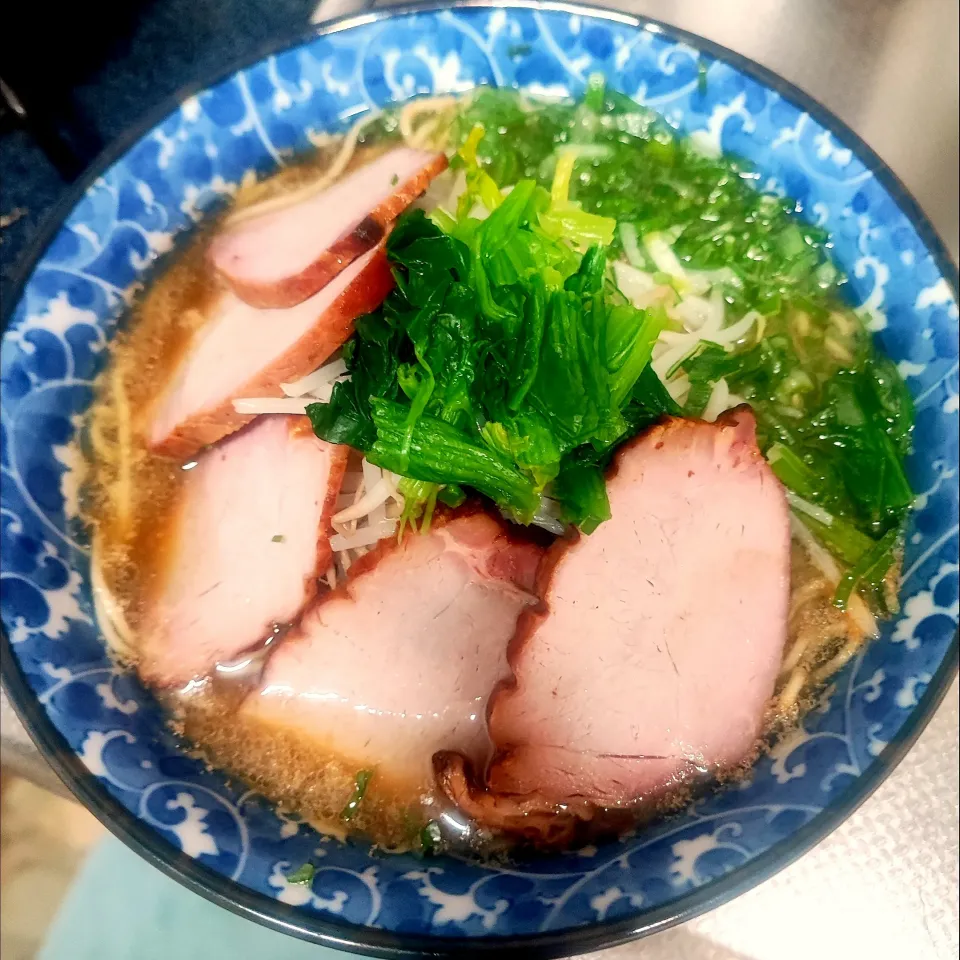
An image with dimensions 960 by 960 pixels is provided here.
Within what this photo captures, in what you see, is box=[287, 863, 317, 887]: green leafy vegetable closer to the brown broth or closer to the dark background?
the brown broth

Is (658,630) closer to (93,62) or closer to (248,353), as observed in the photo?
(248,353)

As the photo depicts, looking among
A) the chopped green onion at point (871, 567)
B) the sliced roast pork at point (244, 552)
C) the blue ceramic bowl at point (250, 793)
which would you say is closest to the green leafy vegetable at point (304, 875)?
the blue ceramic bowl at point (250, 793)

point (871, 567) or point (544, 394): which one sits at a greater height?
point (544, 394)

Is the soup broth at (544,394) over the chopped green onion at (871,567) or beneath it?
over

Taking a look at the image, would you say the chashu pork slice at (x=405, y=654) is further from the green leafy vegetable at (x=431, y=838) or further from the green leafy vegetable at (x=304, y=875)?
the green leafy vegetable at (x=304, y=875)

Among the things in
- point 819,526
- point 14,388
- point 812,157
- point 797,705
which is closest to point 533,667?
point 797,705

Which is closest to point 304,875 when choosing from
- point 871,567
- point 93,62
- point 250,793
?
point 250,793

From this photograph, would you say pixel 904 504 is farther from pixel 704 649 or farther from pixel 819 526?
pixel 704 649
